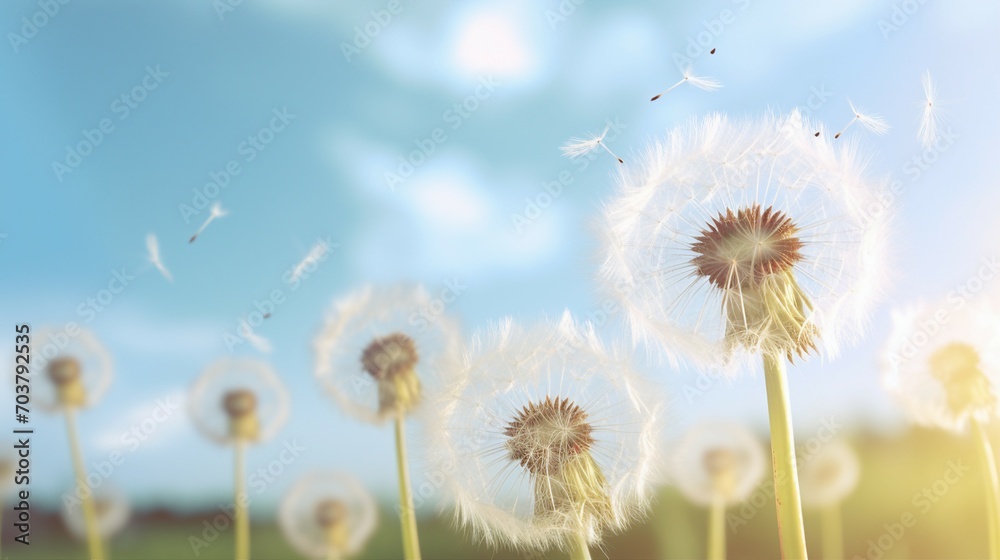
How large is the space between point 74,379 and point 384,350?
95cm

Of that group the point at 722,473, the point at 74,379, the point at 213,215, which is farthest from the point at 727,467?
the point at 74,379

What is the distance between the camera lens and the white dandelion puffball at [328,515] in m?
1.97

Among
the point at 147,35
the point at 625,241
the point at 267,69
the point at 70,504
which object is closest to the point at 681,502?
the point at 625,241

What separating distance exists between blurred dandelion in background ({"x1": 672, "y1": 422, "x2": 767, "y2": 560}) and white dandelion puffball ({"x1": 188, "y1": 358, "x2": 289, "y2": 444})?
4.24 feet

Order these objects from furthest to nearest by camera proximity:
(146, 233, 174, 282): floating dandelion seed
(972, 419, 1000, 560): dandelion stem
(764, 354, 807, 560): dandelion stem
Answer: (146, 233, 174, 282): floating dandelion seed
(972, 419, 1000, 560): dandelion stem
(764, 354, 807, 560): dandelion stem

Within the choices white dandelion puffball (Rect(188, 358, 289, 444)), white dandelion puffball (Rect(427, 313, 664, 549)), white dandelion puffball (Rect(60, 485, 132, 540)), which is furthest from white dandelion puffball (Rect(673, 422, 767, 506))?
white dandelion puffball (Rect(60, 485, 132, 540))

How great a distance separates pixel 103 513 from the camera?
1.99 metres

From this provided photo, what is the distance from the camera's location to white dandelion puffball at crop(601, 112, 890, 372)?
1.48m

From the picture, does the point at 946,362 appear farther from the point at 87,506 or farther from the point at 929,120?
the point at 87,506

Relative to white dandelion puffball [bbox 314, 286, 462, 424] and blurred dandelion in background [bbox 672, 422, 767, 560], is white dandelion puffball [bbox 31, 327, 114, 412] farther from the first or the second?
blurred dandelion in background [bbox 672, 422, 767, 560]

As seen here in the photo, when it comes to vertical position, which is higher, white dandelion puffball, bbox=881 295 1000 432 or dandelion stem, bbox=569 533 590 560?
white dandelion puffball, bbox=881 295 1000 432

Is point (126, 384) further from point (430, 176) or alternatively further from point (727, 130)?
point (727, 130)

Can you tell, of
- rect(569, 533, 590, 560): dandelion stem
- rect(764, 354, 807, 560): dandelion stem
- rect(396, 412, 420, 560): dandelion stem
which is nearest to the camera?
rect(764, 354, 807, 560): dandelion stem

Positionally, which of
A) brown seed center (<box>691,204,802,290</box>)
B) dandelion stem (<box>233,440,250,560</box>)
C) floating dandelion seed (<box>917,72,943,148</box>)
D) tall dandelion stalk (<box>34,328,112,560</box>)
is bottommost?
dandelion stem (<box>233,440,250,560</box>)
